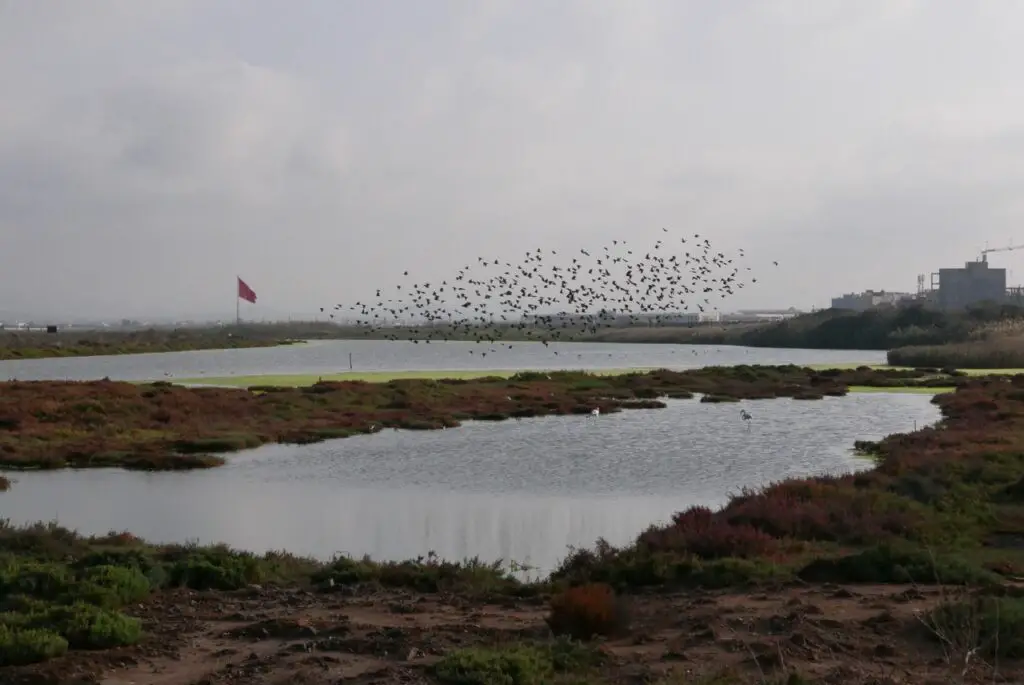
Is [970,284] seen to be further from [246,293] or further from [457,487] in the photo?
[457,487]

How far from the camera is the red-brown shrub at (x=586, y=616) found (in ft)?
37.0

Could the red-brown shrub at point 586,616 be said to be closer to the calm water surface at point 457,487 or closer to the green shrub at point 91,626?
the green shrub at point 91,626

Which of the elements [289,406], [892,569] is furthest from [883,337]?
[892,569]

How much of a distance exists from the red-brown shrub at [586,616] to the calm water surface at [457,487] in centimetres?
557

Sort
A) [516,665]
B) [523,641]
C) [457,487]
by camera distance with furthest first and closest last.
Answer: [457,487] → [523,641] → [516,665]

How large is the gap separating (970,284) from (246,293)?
109448 mm

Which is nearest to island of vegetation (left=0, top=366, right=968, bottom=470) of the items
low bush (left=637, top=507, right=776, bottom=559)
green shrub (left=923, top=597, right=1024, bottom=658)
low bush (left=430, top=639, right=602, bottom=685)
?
low bush (left=637, top=507, right=776, bottom=559)

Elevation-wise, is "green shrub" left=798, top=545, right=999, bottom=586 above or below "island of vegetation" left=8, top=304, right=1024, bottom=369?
below

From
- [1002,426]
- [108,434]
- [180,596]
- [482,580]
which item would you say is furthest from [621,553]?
[108,434]

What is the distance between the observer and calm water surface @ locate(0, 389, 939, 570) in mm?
20406

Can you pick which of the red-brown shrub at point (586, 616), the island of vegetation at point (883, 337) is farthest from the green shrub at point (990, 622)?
the island of vegetation at point (883, 337)

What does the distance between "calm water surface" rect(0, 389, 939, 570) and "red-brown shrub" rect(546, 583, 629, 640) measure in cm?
557

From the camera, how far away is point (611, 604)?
1159 cm

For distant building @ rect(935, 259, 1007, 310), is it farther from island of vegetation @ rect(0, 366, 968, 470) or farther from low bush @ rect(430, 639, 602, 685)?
low bush @ rect(430, 639, 602, 685)
